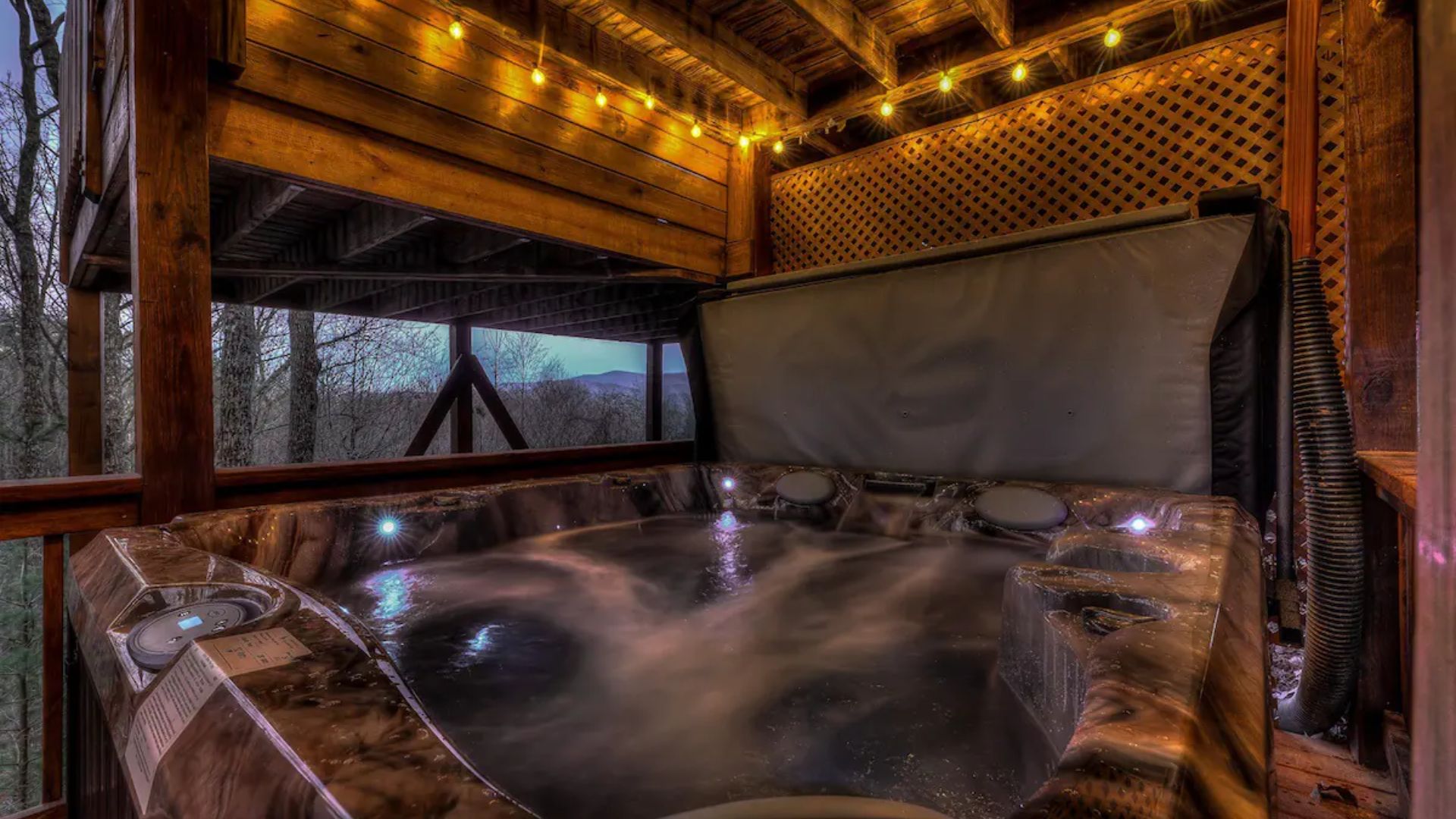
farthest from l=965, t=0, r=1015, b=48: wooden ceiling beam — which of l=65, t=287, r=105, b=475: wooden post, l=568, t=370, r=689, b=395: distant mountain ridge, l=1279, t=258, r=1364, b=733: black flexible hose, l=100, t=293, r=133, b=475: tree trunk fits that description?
l=568, t=370, r=689, b=395: distant mountain ridge

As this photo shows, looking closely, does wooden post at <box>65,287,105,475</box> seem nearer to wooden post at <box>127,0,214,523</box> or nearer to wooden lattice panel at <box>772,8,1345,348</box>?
wooden post at <box>127,0,214,523</box>

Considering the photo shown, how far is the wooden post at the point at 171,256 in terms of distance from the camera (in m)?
1.84

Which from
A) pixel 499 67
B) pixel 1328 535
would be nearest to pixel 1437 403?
pixel 1328 535

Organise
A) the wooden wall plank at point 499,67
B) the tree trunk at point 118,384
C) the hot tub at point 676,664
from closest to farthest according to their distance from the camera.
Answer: the hot tub at point 676,664
the wooden wall plank at point 499,67
the tree trunk at point 118,384

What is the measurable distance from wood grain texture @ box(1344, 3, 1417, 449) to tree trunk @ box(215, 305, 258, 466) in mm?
9746

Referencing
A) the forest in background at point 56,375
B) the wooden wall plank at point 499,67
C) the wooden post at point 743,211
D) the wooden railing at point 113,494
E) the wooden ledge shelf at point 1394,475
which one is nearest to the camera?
the wooden ledge shelf at point 1394,475

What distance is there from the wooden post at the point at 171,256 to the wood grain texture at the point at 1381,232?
3464mm

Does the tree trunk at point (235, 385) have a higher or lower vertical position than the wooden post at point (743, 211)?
lower

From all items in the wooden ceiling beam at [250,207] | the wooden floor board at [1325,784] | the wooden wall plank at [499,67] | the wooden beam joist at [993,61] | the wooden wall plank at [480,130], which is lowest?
the wooden floor board at [1325,784]

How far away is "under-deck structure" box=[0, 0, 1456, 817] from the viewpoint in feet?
5.63

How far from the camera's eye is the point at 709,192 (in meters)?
3.92

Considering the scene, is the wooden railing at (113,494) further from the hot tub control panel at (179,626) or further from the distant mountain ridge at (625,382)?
the distant mountain ridge at (625,382)

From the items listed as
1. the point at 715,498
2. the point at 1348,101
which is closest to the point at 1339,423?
the point at 1348,101

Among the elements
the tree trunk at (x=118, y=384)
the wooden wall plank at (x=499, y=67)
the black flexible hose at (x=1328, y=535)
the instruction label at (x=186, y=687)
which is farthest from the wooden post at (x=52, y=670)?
the tree trunk at (x=118, y=384)
